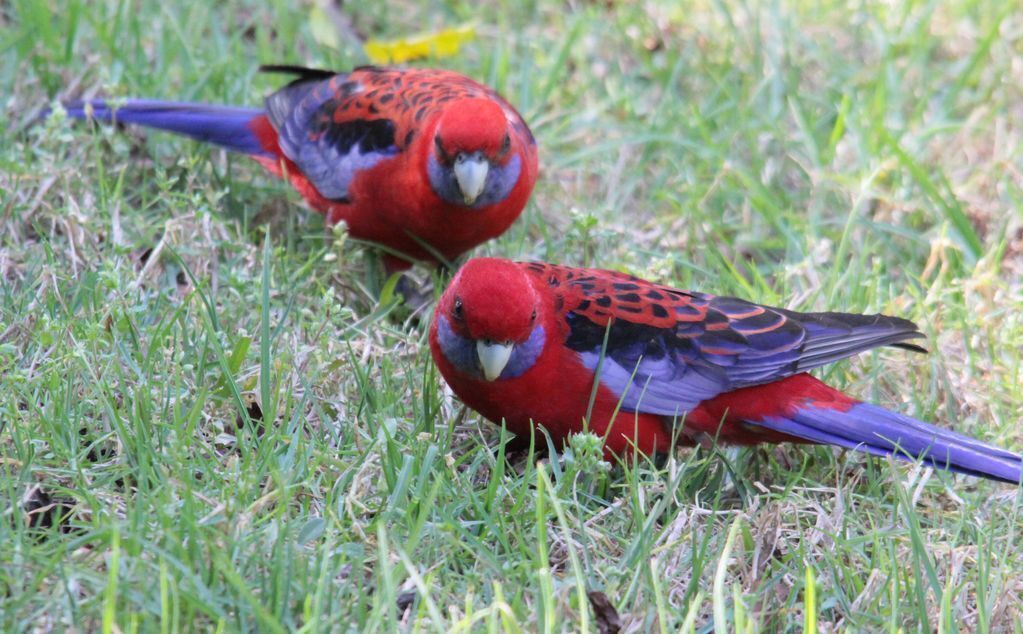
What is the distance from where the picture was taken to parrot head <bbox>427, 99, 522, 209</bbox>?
4305mm

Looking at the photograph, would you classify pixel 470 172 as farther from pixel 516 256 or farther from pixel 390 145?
pixel 516 256

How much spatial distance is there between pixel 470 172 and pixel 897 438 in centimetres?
171

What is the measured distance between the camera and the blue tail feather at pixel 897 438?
3523 mm

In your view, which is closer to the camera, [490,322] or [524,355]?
[490,322]

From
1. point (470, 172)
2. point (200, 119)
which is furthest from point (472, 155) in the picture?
point (200, 119)

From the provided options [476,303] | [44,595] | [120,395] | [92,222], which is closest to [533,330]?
[476,303]

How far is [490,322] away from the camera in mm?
3365

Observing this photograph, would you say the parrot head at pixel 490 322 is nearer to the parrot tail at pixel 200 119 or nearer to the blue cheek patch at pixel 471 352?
the blue cheek patch at pixel 471 352

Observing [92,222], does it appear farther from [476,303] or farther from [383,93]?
[476,303]

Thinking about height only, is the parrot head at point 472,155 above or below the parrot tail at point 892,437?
above

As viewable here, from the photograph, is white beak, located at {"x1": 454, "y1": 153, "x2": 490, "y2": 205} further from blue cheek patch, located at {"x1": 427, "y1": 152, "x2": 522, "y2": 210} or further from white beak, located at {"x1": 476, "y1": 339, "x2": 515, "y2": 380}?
white beak, located at {"x1": 476, "y1": 339, "x2": 515, "y2": 380}

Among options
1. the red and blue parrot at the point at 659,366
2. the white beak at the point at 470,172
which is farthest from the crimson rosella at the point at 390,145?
the red and blue parrot at the point at 659,366

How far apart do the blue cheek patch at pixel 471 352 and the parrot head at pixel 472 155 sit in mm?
900

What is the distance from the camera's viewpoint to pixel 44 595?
2633mm
